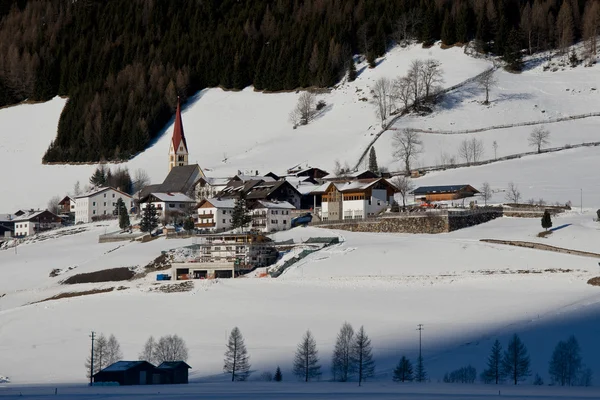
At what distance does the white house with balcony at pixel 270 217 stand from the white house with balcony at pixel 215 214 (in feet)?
10.1

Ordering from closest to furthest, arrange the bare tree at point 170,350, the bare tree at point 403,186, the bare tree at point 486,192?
the bare tree at point 170,350, the bare tree at point 486,192, the bare tree at point 403,186

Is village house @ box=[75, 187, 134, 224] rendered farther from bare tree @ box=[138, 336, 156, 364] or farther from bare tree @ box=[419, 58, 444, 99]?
bare tree @ box=[138, 336, 156, 364]

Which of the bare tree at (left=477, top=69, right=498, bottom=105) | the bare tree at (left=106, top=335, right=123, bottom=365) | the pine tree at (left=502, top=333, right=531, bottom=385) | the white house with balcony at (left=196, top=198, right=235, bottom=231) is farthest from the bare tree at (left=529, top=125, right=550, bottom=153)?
the bare tree at (left=106, top=335, right=123, bottom=365)

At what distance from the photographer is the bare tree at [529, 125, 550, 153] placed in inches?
3772

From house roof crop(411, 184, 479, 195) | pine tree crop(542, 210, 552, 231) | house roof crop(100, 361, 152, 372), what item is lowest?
house roof crop(100, 361, 152, 372)

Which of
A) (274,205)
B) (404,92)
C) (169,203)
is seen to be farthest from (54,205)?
(404,92)

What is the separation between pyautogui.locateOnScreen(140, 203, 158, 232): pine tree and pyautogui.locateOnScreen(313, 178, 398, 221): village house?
13372 millimetres

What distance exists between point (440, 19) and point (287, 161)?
1203 inches

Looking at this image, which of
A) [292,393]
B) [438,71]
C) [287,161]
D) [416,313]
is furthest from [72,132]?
[292,393]

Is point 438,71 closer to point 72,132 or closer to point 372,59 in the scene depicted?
point 372,59

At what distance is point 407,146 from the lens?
99.2 metres

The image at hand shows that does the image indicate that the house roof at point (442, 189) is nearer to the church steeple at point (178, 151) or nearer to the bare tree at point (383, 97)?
the bare tree at point (383, 97)

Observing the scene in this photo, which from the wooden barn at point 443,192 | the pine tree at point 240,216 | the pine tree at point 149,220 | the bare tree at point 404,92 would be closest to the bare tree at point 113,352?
the pine tree at point 240,216

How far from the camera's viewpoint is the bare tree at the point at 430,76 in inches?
4341
